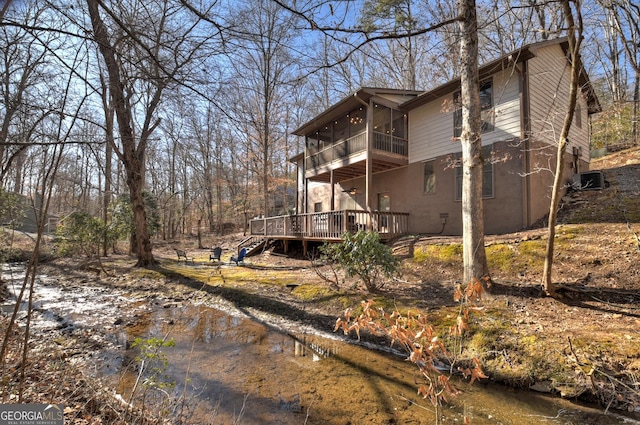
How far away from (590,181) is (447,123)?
5243 mm

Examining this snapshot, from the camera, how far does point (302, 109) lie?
27.0 metres

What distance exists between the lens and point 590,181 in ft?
33.7

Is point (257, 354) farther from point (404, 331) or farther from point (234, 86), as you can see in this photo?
point (234, 86)

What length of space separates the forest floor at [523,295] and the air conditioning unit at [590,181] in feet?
0.92

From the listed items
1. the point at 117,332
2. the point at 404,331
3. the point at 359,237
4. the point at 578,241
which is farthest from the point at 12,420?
the point at 578,241

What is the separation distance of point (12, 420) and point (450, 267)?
8031 millimetres

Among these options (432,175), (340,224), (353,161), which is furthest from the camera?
(353,161)

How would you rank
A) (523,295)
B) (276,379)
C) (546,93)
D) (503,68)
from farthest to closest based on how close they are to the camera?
(546,93) < (503,68) < (523,295) < (276,379)

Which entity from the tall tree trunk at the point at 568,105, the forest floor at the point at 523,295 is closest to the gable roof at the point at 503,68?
the tall tree trunk at the point at 568,105

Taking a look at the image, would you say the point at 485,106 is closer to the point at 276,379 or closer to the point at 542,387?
the point at 542,387

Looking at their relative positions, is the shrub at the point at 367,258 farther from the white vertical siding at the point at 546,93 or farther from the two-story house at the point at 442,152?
the white vertical siding at the point at 546,93

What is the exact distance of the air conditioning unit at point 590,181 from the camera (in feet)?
33.7

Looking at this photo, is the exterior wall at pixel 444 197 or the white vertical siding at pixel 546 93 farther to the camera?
the white vertical siding at pixel 546 93

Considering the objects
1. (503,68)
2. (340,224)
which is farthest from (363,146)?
(503,68)
